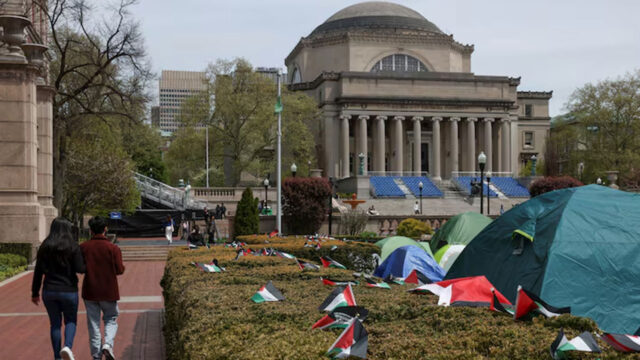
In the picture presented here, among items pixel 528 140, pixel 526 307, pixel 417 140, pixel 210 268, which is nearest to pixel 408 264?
pixel 210 268

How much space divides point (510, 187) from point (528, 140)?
2160 cm

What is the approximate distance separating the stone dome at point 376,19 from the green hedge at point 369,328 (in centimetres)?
7362

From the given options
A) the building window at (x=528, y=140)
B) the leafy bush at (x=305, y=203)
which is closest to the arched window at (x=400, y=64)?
the building window at (x=528, y=140)

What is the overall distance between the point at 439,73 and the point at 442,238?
49664mm

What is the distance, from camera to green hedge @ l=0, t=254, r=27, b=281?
21.1 m

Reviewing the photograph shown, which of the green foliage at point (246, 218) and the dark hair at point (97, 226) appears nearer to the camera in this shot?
the dark hair at point (97, 226)

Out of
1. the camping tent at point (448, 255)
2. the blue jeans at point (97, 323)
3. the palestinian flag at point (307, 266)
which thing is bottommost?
the camping tent at point (448, 255)

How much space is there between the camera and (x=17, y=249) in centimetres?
2303

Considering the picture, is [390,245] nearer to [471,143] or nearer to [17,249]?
[17,249]

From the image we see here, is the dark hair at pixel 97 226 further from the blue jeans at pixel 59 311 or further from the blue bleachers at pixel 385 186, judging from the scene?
the blue bleachers at pixel 385 186

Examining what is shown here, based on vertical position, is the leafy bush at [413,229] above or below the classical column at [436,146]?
below

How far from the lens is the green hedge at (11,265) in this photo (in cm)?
2106

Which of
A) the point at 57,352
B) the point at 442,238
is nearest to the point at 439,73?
the point at 442,238

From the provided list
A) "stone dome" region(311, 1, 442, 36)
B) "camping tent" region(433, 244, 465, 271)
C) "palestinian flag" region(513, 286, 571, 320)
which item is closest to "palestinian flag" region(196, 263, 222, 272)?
"palestinian flag" region(513, 286, 571, 320)
